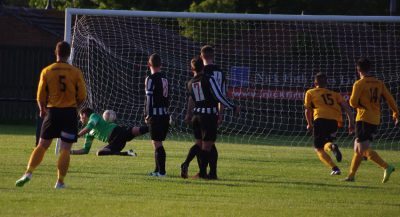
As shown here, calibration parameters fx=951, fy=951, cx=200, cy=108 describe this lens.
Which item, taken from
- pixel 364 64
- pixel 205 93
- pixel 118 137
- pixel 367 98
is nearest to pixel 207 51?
pixel 205 93

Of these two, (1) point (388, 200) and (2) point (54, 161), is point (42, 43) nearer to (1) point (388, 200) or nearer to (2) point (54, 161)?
(2) point (54, 161)

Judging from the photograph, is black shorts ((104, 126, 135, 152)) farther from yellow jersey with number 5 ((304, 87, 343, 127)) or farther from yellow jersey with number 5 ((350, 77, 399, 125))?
yellow jersey with number 5 ((350, 77, 399, 125))

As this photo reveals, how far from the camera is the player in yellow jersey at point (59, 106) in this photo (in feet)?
40.3

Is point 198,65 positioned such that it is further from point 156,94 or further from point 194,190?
point 194,190

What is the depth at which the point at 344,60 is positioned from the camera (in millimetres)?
24625

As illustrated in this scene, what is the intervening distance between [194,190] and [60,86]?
7.33 ft

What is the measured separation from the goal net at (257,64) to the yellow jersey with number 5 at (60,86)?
1012 centimetres

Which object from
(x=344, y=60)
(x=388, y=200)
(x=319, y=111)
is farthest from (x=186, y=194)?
(x=344, y=60)

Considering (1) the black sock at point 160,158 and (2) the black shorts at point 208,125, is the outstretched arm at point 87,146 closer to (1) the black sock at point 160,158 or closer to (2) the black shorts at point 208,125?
(1) the black sock at point 160,158

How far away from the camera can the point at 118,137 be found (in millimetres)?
17797

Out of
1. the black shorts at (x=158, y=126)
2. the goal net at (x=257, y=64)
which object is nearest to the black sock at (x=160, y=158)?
the black shorts at (x=158, y=126)

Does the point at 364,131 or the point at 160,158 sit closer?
the point at 364,131

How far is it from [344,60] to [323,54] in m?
0.58

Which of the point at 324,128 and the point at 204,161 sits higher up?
the point at 324,128
